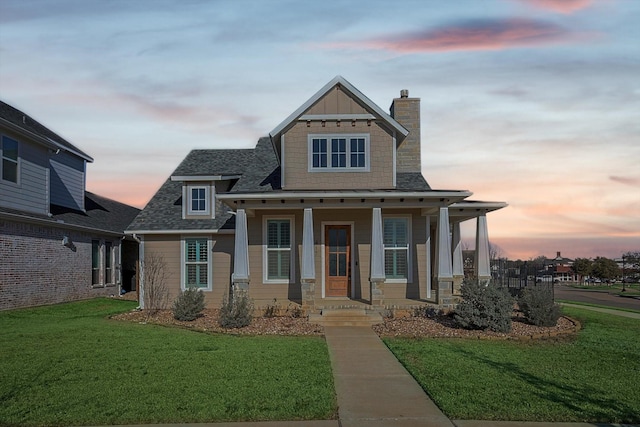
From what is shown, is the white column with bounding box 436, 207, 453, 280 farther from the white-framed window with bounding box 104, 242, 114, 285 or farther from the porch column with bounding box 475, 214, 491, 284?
the white-framed window with bounding box 104, 242, 114, 285

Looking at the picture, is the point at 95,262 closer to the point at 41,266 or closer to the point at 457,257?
the point at 41,266

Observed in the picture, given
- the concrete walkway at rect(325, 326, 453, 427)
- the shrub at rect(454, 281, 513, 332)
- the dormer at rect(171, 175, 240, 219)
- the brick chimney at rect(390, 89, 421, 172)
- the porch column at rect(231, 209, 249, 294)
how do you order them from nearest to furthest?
the concrete walkway at rect(325, 326, 453, 427) → the shrub at rect(454, 281, 513, 332) → the porch column at rect(231, 209, 249, 294) → the dormer at rect(171, 175, 240, 219) → the brick chimney at rect(390, 89, 421, 172)

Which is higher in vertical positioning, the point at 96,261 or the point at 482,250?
the point at 482,250

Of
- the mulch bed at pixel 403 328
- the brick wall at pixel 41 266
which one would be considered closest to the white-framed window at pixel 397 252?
the mulch bed at pixel 403 328

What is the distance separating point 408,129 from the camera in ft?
63.9

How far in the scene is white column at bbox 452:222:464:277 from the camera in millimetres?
18375

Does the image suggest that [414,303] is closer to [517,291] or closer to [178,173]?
[517,291]

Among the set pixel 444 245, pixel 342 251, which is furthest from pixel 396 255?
pixel 444 245

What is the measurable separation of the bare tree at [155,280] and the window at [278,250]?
3767 mm

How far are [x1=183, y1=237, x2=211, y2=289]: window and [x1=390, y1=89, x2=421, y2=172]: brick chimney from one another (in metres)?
7.44

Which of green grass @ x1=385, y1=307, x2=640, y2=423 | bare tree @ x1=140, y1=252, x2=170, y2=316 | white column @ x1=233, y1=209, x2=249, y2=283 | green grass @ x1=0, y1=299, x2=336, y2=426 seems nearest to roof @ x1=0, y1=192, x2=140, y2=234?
bare tree @ x1=140, y1=252, x2=170, y2=316

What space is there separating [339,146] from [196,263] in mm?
6418

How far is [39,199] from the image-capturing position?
2002 cm

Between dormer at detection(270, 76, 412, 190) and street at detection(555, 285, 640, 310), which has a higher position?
dormer at detection(270, 76, 412, 190)
